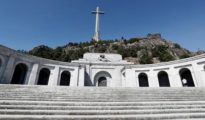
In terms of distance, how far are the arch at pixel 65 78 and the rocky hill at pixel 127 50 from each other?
21476mm

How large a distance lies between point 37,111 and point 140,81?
63.7 feet


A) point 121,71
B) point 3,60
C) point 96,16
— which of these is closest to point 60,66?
point 3,60

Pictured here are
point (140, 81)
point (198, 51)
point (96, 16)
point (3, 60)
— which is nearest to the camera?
point (3, 60)

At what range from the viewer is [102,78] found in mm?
24109

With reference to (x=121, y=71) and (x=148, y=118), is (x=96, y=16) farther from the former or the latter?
(x=148, y=118)

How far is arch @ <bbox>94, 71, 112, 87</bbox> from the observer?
23.6m

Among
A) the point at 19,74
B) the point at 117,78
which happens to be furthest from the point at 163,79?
the point at 19,74

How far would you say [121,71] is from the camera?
2420 cm

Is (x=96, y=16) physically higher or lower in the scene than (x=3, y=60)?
higher

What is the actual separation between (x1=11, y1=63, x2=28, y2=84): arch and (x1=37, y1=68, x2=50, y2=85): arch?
7.26 ft

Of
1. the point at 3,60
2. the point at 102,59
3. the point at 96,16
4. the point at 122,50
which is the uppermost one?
the point at 96,16

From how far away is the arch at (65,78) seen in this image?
22.6 metres

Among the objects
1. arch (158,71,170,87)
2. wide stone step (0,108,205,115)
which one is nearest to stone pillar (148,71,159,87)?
arch (158,71,170,87)

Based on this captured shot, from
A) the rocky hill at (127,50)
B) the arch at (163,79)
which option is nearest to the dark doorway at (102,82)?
the arch at (163,79)
